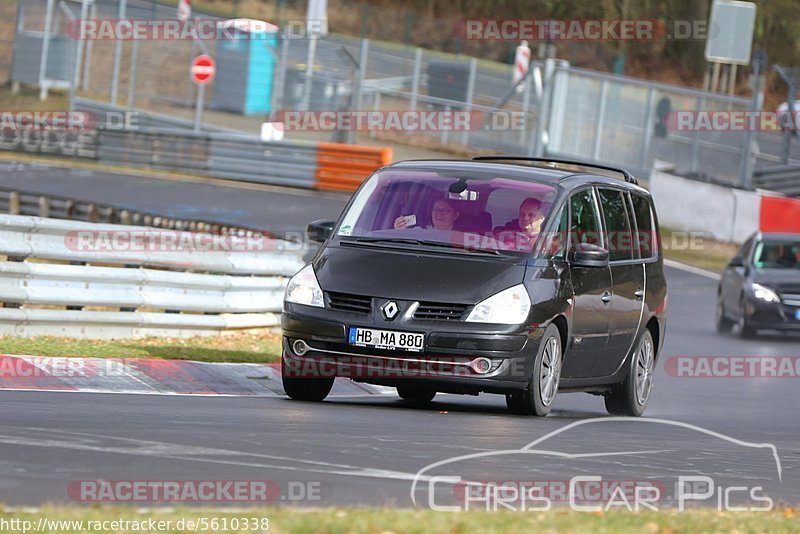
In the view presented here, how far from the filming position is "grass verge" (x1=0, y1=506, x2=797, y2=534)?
5.72 m

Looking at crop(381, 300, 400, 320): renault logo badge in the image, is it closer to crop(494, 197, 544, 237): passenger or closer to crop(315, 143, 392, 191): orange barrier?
crop(494, 197, 544, 237): passenger

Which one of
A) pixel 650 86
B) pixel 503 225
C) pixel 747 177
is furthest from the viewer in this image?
pixel 650 86

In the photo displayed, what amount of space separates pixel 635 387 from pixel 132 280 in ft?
15.3

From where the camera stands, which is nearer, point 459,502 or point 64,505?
point 64,505

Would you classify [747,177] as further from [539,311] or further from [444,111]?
[539,311]

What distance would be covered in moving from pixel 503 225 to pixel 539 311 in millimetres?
784

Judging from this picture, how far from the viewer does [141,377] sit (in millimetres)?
11648

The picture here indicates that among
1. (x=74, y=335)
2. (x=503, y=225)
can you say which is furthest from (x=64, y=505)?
(x=74, y=335)

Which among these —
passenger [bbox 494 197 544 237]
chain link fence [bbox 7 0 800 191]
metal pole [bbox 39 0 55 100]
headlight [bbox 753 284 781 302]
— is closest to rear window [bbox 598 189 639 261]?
passenger [bbox 494 197 544 237]

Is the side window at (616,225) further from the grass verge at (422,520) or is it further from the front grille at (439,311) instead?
the grass verge at (422,520)

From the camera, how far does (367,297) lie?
10469 millimetres

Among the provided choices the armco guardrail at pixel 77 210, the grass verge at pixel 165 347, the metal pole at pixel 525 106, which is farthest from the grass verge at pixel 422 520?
the metal pole at pixel 525 106

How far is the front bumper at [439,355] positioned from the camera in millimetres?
10352

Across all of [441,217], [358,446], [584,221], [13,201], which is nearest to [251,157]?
[13,201]
